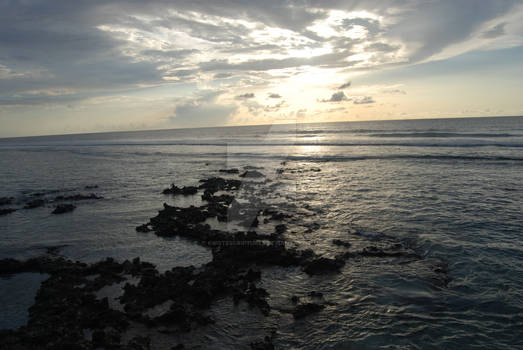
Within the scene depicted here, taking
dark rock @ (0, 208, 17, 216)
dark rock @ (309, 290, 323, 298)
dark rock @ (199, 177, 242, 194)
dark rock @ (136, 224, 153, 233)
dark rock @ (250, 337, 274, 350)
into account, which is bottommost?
dark rock @ (250, 337, 274, 350)

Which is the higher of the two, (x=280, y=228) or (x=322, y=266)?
(x=280, y=228)

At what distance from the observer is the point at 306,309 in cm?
740

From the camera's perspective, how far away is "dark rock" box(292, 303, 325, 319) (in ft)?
23.7

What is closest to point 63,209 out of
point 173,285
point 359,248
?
point 173,285

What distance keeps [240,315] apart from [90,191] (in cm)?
2065

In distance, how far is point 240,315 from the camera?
23.9 feet

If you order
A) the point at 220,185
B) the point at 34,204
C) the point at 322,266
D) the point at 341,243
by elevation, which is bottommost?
the point at 322,266

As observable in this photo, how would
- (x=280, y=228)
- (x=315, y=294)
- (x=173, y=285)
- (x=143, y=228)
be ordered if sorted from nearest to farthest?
(x=315, y=294), (x=173, y=285), (x=280, y=228), (x=143, y=228)

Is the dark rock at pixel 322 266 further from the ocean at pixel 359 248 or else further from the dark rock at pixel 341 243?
the dark rock at pixel 341 243

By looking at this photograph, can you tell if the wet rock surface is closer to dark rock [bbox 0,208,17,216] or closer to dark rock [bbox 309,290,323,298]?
dark rock [bbox 309,290,323,298]

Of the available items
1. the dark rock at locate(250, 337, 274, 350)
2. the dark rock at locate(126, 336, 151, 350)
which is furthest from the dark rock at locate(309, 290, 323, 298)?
the dark rock at locate(126, 336, 151, 350)

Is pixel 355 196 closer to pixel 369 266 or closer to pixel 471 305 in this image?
pixel 369 266

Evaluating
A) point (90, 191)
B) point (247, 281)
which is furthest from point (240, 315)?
point (90, 191)

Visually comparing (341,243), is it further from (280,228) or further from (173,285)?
(173,285)
